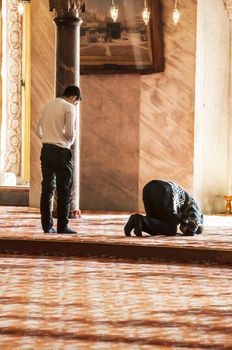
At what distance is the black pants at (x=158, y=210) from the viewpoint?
9.11m

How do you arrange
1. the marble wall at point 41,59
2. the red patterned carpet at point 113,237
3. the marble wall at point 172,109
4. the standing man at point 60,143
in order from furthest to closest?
the marble wall at point 41,59 < the marble wall at point 172,109 < the standing man at point 60,143 < the red patterned carpet at point 113,237

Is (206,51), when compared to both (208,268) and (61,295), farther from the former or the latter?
(61,295)

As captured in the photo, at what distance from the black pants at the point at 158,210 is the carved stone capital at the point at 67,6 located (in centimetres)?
309

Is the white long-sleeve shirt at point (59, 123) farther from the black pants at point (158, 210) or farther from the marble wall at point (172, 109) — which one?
the marble wall at point (172, 109)

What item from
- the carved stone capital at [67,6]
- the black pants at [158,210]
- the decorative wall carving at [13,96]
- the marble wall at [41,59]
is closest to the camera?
the black pants at [158,210]

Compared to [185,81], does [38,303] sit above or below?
below

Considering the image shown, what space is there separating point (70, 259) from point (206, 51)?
19.7 ft

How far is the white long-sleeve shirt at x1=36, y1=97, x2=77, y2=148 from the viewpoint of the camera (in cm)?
920

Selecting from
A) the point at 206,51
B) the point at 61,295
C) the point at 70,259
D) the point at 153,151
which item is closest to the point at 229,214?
the point at 153,151

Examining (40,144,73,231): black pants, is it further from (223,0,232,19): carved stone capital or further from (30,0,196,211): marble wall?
(223,0,232,19): carved stone capital

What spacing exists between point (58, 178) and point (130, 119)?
395 centimetres

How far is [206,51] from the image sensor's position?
1330 centimetres

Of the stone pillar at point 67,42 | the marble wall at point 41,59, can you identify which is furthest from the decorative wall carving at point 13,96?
the stone pillar at point 67,42

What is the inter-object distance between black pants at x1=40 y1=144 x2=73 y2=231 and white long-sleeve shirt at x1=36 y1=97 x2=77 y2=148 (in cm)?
8
